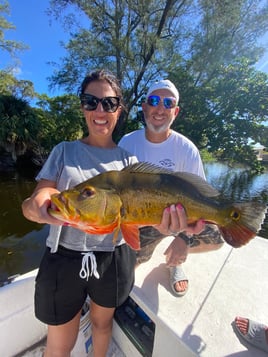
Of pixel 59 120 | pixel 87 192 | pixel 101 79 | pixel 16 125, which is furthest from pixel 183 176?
pixel 59 120

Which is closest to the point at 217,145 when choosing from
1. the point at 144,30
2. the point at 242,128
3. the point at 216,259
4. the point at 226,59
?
the point at 242,128

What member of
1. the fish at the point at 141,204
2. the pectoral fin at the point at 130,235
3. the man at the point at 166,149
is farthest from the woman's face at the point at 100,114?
the man at the point at 166,149

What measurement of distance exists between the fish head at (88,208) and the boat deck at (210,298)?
1118 mm

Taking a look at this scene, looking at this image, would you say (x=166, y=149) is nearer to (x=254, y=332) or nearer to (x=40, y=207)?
(x=40, y=207)

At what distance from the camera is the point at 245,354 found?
1.60 meters

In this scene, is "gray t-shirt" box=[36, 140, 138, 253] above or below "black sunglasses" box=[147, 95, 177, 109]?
below

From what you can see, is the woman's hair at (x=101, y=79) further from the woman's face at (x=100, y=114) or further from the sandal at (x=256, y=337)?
the sandal at (x=256, y=337)

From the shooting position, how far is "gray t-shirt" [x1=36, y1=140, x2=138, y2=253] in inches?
57.6

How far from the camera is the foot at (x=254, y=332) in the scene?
1.65m

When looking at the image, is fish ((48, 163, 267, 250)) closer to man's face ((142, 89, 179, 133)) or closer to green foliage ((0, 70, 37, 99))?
man's face ((142, 89, 179, 133))

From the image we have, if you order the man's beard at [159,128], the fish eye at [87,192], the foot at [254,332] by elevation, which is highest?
the man's beard at [159,128]

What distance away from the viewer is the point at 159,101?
2695 millimetres

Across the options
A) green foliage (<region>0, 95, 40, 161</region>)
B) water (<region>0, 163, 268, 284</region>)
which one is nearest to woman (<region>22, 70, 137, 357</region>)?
water (<region>0, 163, 268, 284</region>)

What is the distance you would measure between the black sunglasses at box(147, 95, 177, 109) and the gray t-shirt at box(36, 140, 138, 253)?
4.38 feet
